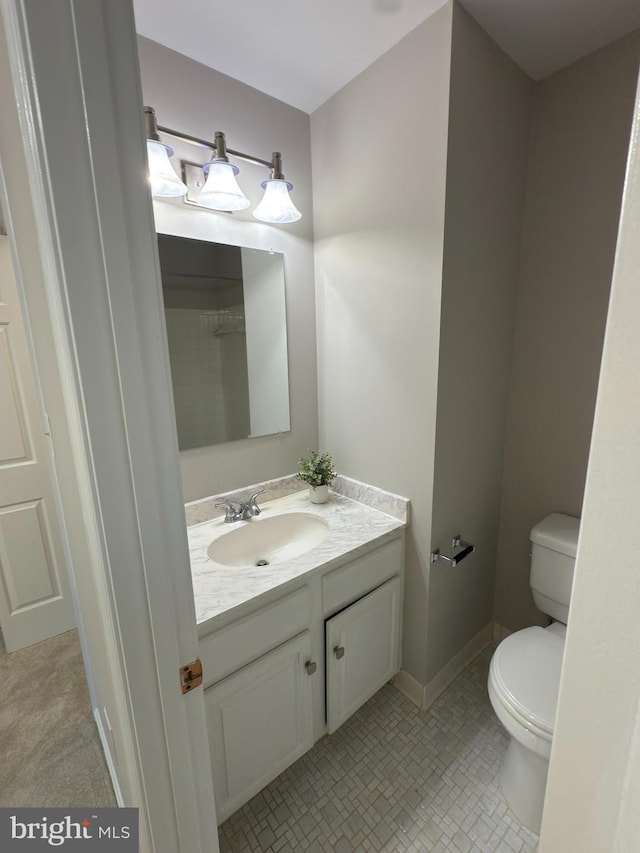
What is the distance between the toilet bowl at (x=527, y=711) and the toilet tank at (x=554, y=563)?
0.58ft

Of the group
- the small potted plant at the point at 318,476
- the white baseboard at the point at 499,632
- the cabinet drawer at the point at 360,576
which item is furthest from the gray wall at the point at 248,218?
the white baseboard at the point at 499,632

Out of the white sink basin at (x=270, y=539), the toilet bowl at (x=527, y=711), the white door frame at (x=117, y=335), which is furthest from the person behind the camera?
the white sink basin at (x=270, y=539)

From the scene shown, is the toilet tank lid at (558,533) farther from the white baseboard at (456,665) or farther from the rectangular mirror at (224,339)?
the rectangular mirror at (224,339)

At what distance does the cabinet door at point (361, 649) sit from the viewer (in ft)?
4.33

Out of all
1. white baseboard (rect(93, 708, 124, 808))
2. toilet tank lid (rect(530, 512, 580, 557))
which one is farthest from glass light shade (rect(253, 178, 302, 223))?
→ white baseboard (rect(93, 708, 124, 808))

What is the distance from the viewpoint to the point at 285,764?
4.05 ft

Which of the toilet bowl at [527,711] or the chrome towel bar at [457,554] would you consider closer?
the toilet bowl at [527,711]

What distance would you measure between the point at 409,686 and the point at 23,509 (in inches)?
77.3

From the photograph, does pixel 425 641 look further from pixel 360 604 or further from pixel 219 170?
pixel 219 170

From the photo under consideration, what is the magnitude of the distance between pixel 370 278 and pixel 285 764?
1721 mm

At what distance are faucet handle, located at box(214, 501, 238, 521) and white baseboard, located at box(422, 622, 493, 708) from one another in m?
1.08

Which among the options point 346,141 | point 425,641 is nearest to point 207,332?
point 346,141

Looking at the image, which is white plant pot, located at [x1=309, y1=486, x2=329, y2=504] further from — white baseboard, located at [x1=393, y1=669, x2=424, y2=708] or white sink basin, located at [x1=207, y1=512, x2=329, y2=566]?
white baseboard, located at [x1=393, y1=669, x2=424, y2=708]
